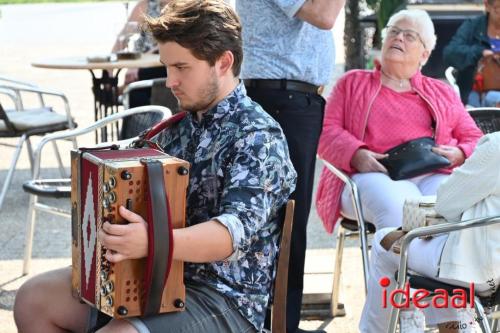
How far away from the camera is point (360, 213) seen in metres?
4.54

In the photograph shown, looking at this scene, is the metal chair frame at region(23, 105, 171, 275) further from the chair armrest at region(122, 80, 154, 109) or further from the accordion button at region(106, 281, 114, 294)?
the accordion button at region(106, 281, 114, 294)

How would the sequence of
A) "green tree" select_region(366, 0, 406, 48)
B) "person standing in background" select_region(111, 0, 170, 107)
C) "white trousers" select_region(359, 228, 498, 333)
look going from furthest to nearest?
1. "green tree" select_region(366, 0, 406, 48)
2. "person standing in background" select_region(111, 0, 170, 107)
3. "white trousers" select_region(359, 228, 498, 333)

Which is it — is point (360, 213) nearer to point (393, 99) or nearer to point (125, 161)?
point (393, 99)

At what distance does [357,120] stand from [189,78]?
6.23ft

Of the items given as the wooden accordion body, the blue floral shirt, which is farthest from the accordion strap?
the blue floral shirt

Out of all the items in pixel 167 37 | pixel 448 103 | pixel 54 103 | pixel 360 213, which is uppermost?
pixel 167 37

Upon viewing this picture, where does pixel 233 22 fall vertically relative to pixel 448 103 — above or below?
above

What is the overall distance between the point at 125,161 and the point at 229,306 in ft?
1.80

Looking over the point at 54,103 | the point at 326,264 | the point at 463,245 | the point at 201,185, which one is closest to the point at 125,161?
the point at 201,185

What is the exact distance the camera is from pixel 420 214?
369 cm

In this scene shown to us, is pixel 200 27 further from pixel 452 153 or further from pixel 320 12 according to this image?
pixel 452 153

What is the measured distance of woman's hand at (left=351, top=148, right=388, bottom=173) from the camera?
4680mm

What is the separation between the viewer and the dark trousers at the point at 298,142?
4.20 meters

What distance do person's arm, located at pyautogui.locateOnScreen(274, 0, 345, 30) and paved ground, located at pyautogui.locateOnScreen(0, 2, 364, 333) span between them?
1483mm
